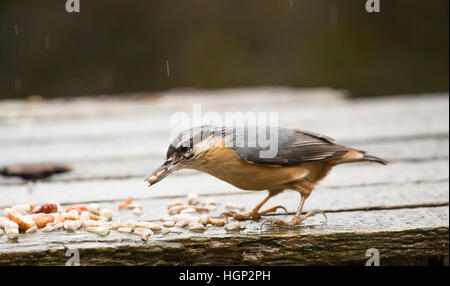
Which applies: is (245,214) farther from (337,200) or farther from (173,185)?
(173,185)

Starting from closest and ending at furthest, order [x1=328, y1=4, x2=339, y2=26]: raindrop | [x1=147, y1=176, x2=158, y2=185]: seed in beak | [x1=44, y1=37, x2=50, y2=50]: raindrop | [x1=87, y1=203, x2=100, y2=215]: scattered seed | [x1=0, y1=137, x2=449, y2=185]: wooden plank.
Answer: [x1=147, y1=176, x2=158, y2=185]: seed in beak, [x1=87, y1=203, x2=100, y2=215]: scattered seed, [x1=0, y1=137, x2=449, y2=185]: wooden plank, [x1=44, y1=37, x2=50, y2=50]: raindrop, [x1=328, y1=4, x2=339, y2=26]: raindrop

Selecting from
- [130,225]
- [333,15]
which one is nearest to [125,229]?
[130,225]

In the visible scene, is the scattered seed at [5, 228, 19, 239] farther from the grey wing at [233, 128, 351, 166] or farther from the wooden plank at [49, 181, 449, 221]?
the grey wing at [233, 128, 351, 166]

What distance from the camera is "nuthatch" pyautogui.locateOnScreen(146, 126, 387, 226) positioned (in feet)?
7.04

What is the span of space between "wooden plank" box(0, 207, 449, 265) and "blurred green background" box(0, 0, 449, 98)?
575 centimetres

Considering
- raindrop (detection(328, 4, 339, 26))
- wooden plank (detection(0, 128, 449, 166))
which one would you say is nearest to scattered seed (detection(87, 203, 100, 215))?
wooden plank (detection(0, 128, 449, 166))

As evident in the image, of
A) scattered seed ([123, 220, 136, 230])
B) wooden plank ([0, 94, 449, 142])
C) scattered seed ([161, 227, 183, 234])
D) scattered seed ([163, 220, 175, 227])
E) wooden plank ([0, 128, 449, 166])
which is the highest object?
wooden plank ([0, 94, 449, 142])

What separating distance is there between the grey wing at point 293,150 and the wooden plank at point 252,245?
254mm

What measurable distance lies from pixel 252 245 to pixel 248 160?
1.06 feet

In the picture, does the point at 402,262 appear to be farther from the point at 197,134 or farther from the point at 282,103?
the point at 282,103

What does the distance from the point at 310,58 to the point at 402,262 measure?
20.9 feet

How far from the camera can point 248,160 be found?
213 cm

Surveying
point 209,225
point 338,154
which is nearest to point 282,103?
point 338,154

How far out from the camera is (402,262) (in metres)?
2.01
